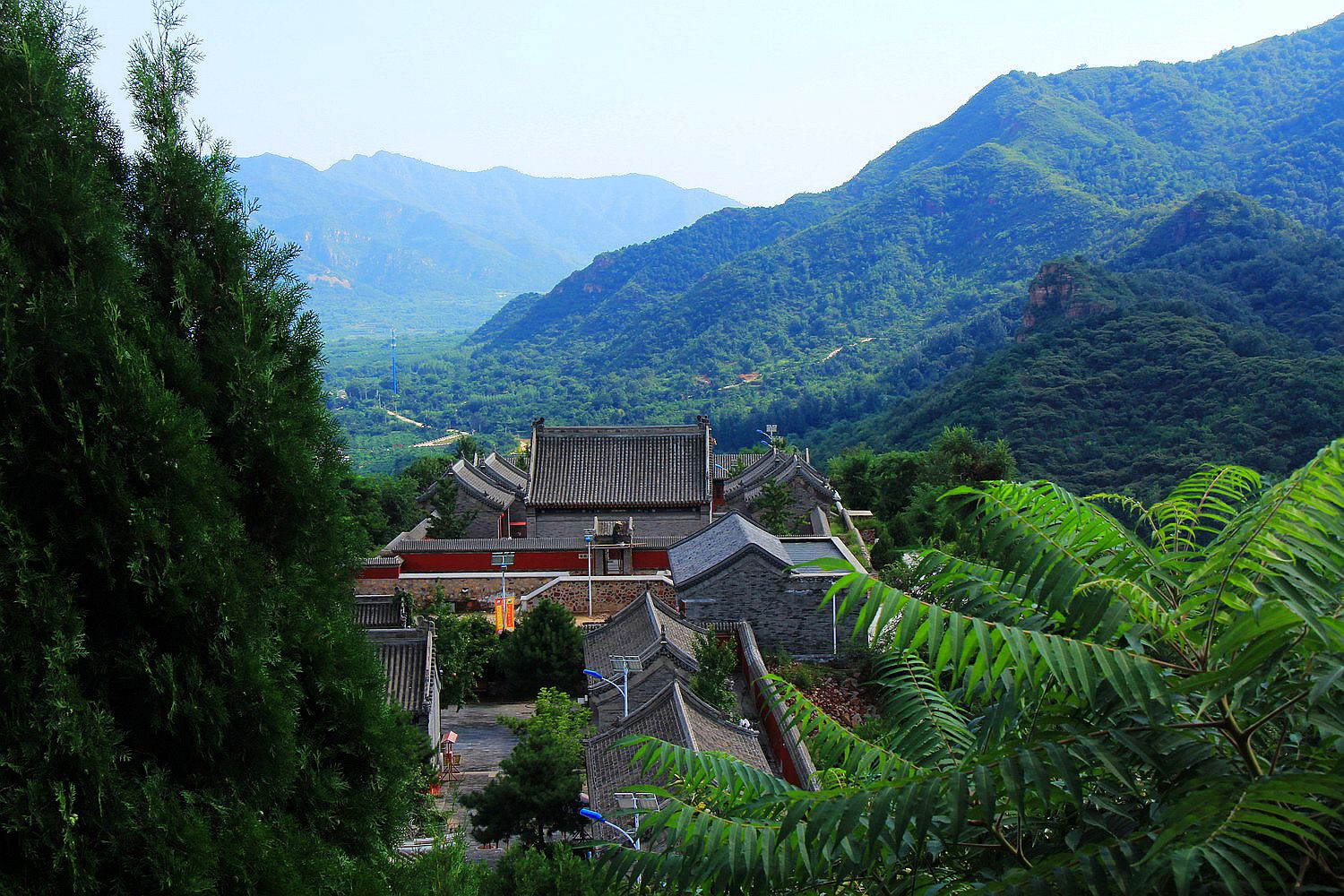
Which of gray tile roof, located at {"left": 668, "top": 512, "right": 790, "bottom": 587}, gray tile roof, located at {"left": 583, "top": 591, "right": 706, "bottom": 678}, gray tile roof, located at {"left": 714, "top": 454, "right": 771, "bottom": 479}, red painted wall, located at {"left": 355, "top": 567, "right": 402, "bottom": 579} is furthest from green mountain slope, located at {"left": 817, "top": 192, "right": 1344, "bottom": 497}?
red painted wall, located at {"left": 355, "top": 567, "right": 402, "bottom": 579}

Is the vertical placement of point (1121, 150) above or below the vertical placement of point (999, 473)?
above

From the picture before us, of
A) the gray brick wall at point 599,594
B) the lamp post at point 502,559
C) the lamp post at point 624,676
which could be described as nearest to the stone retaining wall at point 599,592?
the gray brick wall at point 599,594

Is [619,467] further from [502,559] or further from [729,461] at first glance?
[729,461]

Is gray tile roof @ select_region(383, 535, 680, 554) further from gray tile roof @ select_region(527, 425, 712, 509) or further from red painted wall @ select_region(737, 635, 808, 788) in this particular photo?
red painted wall @ select_region(737, 635, 808, 788)

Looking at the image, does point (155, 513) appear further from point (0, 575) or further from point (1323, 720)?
point (1323, 720)

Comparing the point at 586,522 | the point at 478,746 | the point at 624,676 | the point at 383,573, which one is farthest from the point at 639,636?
the point at 586,522

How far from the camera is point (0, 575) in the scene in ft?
11.8

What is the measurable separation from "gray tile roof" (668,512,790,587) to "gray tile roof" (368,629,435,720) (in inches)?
250

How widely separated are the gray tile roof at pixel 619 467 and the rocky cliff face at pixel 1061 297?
38.5 m

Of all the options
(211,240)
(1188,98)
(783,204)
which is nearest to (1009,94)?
(1188,98)

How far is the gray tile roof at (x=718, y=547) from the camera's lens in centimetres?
2356

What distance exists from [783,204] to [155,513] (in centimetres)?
17710

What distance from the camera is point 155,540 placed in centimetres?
396

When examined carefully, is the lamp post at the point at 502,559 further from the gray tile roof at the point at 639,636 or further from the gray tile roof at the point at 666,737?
the gray tile roof at the point at 666,737
